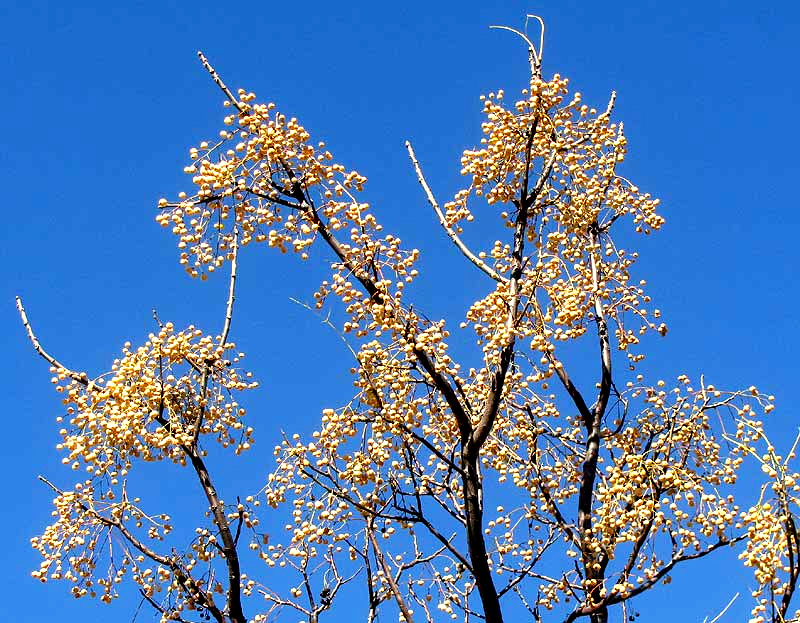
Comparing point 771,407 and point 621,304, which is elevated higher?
point 621,304

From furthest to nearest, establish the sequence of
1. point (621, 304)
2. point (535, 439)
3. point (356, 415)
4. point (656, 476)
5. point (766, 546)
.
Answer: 1. point (621, 304)
2. point (535, 439)
3. point (656, 476)
4. point (356, 415)
5. point (766, 546)

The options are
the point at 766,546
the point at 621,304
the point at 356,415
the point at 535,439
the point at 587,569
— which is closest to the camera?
the point at 766,546

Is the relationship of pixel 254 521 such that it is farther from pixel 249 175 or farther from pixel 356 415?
pixel 249 175

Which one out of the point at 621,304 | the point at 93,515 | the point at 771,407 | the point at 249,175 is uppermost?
the point at 621,304

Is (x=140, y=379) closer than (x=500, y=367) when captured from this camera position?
No

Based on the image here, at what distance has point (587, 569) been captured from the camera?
24.1 feet

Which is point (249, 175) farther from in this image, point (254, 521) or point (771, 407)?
point (771, 407)

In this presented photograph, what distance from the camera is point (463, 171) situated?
658 centimetres

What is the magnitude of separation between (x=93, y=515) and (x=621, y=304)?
4803 millimetres

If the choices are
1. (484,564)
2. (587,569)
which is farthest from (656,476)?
(484,564)

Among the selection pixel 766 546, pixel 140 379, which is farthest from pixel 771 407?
pixel 140 379

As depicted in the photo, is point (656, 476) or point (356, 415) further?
point (656, 476)

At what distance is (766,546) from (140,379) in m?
4.12

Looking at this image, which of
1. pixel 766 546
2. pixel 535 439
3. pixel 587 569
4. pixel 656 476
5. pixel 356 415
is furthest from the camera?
pixel 535 439
